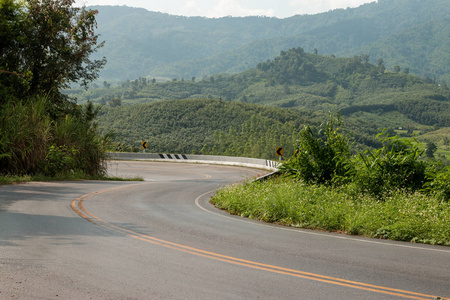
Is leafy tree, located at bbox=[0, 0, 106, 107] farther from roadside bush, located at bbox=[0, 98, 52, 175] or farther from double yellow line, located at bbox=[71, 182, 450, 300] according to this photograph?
double yellow line, located at bbox=[71, 182, 450, 300]

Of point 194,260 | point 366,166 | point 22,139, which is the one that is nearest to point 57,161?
point 22,139

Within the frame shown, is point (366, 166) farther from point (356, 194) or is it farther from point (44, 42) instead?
point (44, 42)

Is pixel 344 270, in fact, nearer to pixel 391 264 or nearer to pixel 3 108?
pixel 391 264

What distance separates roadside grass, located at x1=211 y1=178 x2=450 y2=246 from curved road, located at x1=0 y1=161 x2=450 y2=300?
554 millimetres

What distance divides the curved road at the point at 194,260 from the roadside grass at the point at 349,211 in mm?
554

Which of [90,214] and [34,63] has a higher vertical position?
[34,63]

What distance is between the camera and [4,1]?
27.7m

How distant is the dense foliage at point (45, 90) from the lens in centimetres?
2388

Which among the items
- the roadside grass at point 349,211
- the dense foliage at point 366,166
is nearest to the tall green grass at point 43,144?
the roadside grass at point 349,211

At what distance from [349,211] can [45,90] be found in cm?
2407

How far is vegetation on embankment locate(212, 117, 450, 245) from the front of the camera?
1119cm

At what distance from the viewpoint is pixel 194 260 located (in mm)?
8445

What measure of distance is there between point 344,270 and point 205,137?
451 feet

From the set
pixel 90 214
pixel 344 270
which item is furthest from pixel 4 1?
pixel 344 270
